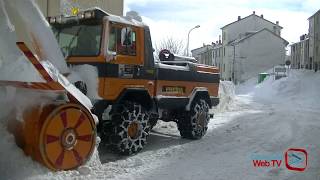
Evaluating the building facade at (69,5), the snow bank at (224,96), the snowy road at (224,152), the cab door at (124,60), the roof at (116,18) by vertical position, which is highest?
the building facade at (69,5)

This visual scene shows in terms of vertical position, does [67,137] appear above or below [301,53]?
below

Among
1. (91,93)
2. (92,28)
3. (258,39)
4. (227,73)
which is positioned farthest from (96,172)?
(227,73)

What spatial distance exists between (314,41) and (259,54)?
12166 millimetres

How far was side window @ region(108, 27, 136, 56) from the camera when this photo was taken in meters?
8.35

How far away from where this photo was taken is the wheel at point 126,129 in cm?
837

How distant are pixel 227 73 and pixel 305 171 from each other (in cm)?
6645

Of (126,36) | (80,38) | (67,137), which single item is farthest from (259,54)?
(67,137)

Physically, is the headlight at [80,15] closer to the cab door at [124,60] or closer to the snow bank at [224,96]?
the cab door at [124,60]

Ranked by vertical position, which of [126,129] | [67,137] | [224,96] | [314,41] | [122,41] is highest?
[314,41]

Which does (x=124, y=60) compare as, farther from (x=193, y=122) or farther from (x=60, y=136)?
(x=193, y=122)

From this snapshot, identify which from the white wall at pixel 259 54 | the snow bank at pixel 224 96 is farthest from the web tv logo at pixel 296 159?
A: the white wall at pixel 259 54

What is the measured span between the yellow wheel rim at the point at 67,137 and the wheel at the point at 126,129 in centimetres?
144

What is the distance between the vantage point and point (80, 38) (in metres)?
8.58

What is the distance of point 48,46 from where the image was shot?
279 inches
